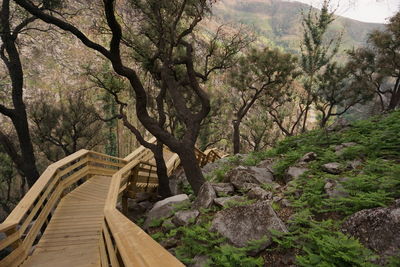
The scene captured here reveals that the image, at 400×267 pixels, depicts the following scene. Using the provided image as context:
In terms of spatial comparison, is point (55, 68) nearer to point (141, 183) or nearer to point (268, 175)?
point (141, 183)

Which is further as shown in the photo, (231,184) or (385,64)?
(385,64)

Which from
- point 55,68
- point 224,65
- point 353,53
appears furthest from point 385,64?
point 55,68

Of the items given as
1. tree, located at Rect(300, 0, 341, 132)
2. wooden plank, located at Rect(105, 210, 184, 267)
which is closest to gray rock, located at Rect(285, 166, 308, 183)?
wooden plank, located at Rect(105, 210, 184, 267)

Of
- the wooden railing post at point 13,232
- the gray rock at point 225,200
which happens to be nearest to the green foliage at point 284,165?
the gray rock at point 225,200

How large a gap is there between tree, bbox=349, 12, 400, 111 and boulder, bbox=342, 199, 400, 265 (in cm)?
1810

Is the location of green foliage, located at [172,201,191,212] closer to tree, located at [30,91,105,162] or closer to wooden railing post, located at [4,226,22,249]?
wooden railing post, located at [4,226,22,249]

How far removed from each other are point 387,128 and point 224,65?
8.16 meters

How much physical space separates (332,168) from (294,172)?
92 cm

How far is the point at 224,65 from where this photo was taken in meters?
14.2

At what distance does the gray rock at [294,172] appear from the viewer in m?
6.80

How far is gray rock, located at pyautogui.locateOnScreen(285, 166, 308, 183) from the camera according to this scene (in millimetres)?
6801

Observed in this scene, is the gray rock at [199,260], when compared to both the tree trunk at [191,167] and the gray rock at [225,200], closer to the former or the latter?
the gray rock at [225,200]

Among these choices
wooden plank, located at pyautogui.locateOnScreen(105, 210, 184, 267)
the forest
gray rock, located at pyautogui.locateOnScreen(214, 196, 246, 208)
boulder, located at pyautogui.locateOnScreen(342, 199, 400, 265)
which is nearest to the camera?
wooden plank, located at pyautogui.locateOnScreen(105, 210, 184, 267)

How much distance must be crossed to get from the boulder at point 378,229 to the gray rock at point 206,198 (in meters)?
3.03
